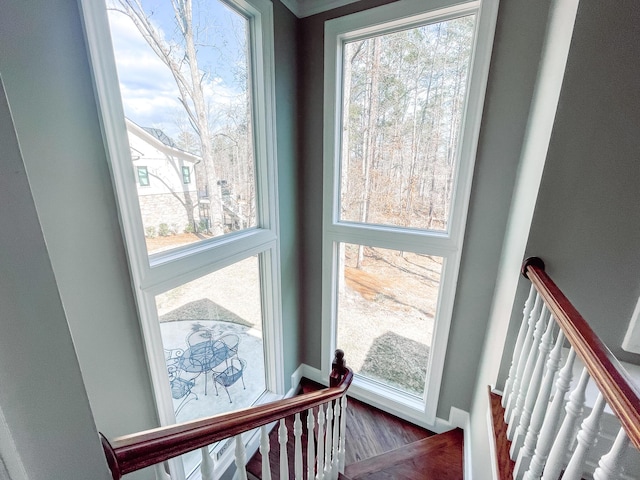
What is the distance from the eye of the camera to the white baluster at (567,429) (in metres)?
0.75

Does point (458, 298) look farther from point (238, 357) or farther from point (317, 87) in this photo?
point (317, 87)

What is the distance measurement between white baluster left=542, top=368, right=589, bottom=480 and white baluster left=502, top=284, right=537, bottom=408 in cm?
58

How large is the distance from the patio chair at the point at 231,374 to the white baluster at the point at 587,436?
1.85m

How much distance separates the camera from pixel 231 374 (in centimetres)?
203

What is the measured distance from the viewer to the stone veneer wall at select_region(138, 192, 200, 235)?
128 cm

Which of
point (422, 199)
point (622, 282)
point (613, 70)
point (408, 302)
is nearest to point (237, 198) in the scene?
point (422, 199)

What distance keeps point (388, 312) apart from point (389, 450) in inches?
42.2

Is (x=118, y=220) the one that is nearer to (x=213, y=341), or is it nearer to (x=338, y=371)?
(x=213, y=341)

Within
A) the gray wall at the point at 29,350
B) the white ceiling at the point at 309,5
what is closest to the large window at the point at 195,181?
the white ceiling at the point at 309,5

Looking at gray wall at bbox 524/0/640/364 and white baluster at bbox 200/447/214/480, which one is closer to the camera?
white baluster at bbox 200/447/214/480

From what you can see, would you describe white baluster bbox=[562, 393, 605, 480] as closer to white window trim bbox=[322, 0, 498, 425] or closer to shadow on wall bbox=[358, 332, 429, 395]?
white window trim bbox=[322, 0, 498, 425]

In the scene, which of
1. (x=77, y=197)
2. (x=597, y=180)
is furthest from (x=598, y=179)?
(x=77, y=197)

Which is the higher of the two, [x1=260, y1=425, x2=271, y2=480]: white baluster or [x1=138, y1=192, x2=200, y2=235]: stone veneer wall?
[x1=138, y1=192, x2=200, y2=235]: stone veneer wall

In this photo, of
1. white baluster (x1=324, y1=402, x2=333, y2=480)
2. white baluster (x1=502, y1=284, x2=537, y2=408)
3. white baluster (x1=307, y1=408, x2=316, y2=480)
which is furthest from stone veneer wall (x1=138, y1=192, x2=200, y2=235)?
white baluster (x1=502, y1=284, x2=537, y2=408)
